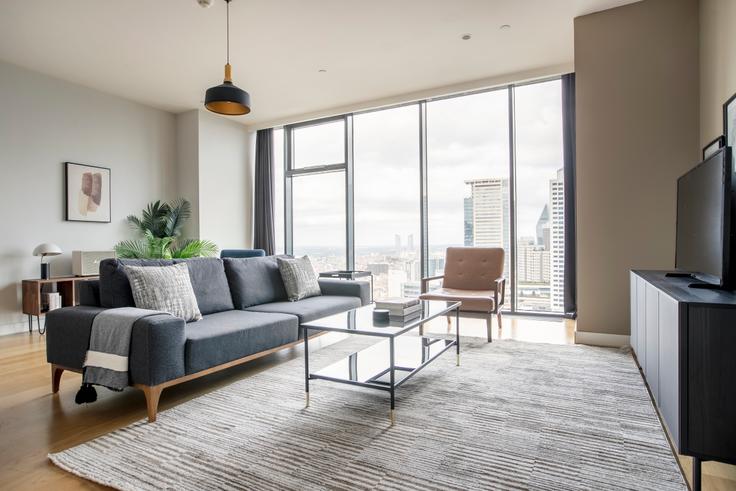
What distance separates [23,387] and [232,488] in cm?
218

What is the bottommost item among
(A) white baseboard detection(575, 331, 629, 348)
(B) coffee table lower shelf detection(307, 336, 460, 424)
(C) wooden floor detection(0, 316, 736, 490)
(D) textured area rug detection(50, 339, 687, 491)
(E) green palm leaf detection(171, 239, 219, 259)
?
(C) wooden floor detection(0, 316, 736, 490)

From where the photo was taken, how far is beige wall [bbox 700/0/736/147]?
107 inches

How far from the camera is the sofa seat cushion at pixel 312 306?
3.45 m

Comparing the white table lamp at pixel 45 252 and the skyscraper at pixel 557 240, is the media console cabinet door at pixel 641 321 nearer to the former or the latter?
the skyscraper at pixel 557 240

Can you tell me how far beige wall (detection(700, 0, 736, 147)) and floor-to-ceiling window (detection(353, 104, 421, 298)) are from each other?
325 centimetres

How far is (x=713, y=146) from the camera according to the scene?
3.03 m

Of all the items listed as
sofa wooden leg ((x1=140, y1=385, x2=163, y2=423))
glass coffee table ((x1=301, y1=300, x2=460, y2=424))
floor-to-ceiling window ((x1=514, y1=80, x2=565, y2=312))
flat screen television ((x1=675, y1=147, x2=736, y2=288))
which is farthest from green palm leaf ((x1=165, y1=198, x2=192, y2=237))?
flat screen television ((x1=675, y1=147, x2=736, y2=288))

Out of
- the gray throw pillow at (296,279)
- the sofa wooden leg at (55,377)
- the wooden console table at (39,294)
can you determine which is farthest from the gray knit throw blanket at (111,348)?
the wooden console table at (39,294)

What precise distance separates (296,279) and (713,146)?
11.2ft

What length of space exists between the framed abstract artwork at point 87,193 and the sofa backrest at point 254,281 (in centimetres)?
295

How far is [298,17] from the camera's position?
12.8ft

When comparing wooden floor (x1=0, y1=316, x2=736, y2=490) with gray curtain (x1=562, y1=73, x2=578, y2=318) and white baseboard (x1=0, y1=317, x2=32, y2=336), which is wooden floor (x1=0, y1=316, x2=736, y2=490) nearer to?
white baseboard (x1=0, y1=317, x2=32, y2=336)

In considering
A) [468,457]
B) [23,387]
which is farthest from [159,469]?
[23,387]

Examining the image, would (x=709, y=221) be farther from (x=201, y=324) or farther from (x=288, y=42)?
(x=288, y=42)
